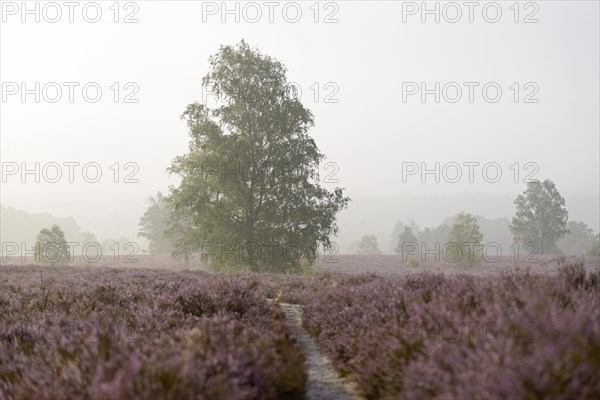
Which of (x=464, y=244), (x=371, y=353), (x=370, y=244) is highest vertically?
(x=371, y=353)

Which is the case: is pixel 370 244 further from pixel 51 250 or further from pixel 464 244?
pixel 51 250

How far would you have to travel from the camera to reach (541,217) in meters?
65.9

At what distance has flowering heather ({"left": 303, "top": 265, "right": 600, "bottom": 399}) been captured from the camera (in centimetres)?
248

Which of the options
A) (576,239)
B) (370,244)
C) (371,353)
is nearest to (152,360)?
(371,353)

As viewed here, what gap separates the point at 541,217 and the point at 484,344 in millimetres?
70577

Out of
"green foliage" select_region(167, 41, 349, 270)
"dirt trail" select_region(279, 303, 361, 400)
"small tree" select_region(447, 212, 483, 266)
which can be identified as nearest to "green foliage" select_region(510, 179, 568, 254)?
"small tree" select_region(447, 212, 483, 266)

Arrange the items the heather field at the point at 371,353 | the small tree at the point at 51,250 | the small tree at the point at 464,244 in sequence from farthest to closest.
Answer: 1. the small tree at the point at 464,244
2. the small tree at the point at 51,250
3. the heather field at the point at 371,353

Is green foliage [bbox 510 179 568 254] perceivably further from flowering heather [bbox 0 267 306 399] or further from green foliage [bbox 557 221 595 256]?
flowering heather [bbox 0 267 306 399]

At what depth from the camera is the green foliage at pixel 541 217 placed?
65312 mm

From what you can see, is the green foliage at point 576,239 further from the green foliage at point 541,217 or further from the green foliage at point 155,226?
the green foliage at point 155,226

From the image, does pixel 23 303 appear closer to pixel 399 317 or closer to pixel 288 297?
pixel 288 297

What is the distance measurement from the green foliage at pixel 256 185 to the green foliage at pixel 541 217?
50.2 m

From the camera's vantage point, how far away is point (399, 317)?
15.0 ft

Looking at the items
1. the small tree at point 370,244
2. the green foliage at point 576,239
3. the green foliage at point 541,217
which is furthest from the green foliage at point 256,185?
the small tree at point 370,244
